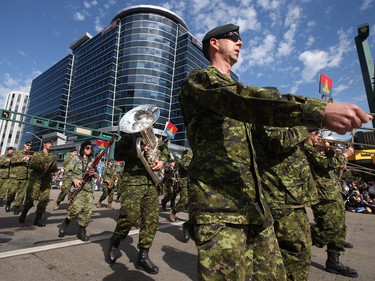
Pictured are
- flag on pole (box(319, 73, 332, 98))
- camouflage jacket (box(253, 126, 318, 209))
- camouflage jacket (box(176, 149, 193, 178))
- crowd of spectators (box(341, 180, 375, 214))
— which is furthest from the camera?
flag on pole (box(319, 73, 332, 98))

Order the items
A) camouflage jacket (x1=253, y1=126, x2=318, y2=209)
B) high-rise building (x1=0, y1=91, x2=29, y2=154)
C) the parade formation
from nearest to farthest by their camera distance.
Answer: the parade formation < camouflage jacket (x1=253, y1=126, x2=318, y2=209) < high-rise building (x1=0, y1=91, x2=29, y2=154)

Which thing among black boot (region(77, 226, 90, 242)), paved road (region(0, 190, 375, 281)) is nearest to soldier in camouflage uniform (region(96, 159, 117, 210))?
paved road (region(0, 190, 375, 281))

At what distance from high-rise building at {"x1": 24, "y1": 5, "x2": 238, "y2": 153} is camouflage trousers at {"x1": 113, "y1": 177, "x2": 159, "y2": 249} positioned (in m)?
52.0

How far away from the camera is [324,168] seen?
13.7 ft

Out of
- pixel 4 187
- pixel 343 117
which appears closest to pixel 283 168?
pixel 343 117

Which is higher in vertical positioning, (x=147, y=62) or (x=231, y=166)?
(x=147, y=62)

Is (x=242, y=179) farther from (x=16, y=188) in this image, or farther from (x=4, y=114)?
(x=4, y=114)

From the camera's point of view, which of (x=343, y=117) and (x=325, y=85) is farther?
(x=325, y=85)

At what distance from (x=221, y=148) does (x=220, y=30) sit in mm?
961

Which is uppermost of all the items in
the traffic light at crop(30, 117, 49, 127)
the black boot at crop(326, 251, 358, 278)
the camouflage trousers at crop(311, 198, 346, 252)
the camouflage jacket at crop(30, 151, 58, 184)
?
the traffic light at crop(30, 117, 49, 127)

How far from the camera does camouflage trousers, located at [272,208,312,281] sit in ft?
7.82

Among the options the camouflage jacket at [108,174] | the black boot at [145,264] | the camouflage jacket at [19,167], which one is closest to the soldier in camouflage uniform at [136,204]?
the black boot at [145,264]

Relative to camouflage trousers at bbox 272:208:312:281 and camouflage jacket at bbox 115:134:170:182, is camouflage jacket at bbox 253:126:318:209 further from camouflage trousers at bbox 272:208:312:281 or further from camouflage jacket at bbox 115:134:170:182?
camouflage jacket at bbox 115:134:170:182

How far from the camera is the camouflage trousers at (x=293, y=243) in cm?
238
